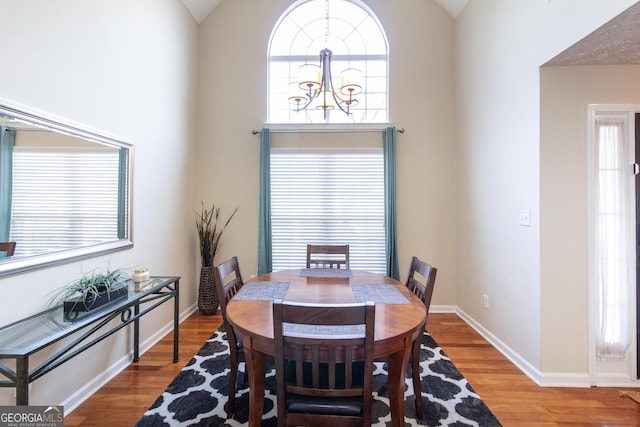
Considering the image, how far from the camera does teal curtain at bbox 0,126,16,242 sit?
4.82 ft

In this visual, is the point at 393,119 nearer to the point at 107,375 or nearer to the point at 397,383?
the point at 397,383

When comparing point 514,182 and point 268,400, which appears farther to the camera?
point 514,182

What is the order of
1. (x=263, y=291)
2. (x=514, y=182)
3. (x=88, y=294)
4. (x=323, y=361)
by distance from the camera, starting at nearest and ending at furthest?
(x=323, y=361) → (x=88, y=294) → (x=263, y=291) → (x=514, y=182)

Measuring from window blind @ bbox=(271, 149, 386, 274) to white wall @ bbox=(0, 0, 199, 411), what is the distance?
44.8 inches

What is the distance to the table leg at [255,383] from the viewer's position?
1.30 metres

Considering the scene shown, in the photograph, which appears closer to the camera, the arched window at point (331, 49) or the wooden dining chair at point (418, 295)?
the wooden dining chair at point (418, 295)

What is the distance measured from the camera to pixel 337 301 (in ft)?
5.79

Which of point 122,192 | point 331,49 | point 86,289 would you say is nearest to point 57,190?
point 122,192

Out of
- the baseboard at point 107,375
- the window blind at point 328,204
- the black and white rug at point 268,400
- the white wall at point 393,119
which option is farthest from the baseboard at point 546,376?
the baseboard at point 107,375

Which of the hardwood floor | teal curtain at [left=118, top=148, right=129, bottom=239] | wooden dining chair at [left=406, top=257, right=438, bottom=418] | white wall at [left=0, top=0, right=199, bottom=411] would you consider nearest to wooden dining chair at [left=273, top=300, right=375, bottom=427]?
wooden dining chair at [left=406, top=257, right=438, bottom=418]

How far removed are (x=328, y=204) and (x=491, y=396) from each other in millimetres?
2489

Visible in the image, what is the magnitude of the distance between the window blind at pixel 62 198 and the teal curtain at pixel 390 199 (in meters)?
2.80

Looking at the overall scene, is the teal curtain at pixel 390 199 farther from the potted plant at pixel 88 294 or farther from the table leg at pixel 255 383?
the potted plant at pixel 88 294

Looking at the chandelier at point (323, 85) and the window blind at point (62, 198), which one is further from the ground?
the chandelier at point (323, 85)
